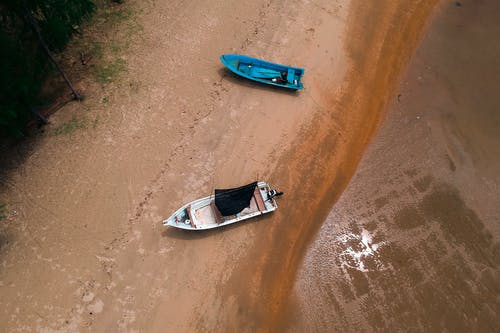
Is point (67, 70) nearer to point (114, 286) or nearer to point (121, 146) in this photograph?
point (121, 146)

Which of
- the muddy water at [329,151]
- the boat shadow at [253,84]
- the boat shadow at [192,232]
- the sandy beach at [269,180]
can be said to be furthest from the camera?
the boat shadow at [253,84]

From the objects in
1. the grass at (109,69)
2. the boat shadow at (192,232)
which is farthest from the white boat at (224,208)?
the grass at (109,69)

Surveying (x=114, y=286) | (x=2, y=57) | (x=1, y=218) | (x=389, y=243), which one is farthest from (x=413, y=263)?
(x=2, y=57)

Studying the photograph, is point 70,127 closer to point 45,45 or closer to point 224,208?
point 45,45

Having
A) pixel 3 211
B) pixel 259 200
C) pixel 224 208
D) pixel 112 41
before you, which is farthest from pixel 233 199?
pixel 112 41

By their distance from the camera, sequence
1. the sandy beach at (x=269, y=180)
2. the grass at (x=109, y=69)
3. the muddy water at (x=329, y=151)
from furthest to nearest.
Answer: the grass at (x=109, y=69) → the muddy water at (x=329, y=151) → the sandy beach at (x=269, y=180)

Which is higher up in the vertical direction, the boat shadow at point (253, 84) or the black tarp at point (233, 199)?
the boat shadow at point (253, 84)

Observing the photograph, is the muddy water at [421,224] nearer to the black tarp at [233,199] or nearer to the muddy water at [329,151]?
the muddy water at [329,151]

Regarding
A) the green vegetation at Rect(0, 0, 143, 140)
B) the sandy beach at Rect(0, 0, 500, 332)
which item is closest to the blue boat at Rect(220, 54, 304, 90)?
the sandy beach at Rect(0, 0, 500, 332)
